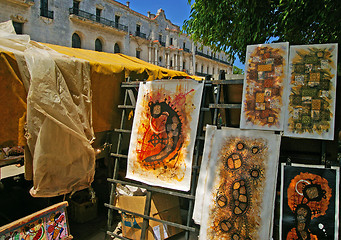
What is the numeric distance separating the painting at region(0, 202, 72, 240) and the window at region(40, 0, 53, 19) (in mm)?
16061

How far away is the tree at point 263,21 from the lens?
354 centimetres

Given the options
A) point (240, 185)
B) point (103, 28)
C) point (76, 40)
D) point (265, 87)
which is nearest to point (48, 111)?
point (240, 185)

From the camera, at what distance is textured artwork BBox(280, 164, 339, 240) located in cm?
213

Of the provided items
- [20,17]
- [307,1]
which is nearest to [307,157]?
[307,1]

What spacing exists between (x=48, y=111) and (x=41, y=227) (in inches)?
47.5

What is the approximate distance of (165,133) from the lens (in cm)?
293

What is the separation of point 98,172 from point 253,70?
142 inches

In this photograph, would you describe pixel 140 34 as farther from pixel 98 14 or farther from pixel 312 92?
pixel 312 92

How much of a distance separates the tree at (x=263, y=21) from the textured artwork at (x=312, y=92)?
150cm

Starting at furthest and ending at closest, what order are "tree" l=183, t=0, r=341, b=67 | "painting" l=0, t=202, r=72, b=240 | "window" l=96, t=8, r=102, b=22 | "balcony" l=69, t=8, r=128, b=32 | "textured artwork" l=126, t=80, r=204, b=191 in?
"window" l=96, t=8, r=102, b=22
"balcony" l=69, t=8, r=128, b=32
"tree" l=183, t=0, r=341, b=67
"textured artwork" l=126, t=80, r=204, b=191
"painting" l=0, t=202, r=72, b=240

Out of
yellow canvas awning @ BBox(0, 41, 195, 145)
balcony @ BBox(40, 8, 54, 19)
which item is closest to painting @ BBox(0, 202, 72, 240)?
yellow canvas awning @ BBox(0, 41, 195, 145)

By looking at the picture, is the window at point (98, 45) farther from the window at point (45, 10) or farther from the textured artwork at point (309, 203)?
the textured artwork at point (309, 203)

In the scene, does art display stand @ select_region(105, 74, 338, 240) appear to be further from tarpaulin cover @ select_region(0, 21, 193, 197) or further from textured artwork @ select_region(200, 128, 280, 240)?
tarpaulin cover @ select_region(0, 21, 193, 197)

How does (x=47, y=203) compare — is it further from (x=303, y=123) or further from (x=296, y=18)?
(x=296, y=18)
